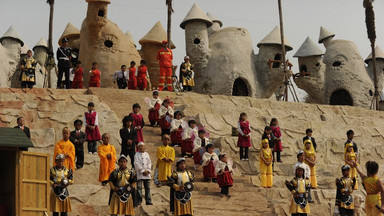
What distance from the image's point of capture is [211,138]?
17.3m

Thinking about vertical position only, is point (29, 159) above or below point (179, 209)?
above

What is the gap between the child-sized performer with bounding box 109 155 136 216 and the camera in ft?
38.5

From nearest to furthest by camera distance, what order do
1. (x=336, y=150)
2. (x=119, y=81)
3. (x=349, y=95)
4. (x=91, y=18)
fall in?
(x=336, y=150) → (x=119, y=81) → (x=91, y=18) → (x=349, y=95)

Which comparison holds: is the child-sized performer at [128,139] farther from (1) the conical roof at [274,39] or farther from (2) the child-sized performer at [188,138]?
(1) the conical roof at [274,39]

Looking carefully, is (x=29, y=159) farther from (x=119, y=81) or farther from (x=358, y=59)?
(x=358, y=59)

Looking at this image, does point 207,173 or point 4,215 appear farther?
point 207,173

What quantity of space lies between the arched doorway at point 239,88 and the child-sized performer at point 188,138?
1577cm

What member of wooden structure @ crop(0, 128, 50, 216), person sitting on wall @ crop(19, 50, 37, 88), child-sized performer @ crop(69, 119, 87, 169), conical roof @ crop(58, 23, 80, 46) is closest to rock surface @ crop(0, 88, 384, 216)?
child-sized performer @ crop(69, 119, 87, 169)

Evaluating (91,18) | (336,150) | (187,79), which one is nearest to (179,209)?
(336,150)

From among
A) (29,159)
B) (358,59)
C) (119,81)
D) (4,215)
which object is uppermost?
(358,59)

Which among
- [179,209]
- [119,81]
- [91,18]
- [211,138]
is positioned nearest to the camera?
[179,209]

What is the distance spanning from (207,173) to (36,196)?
15.1 ft

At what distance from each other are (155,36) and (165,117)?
50.4 ft

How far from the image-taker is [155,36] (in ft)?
104
